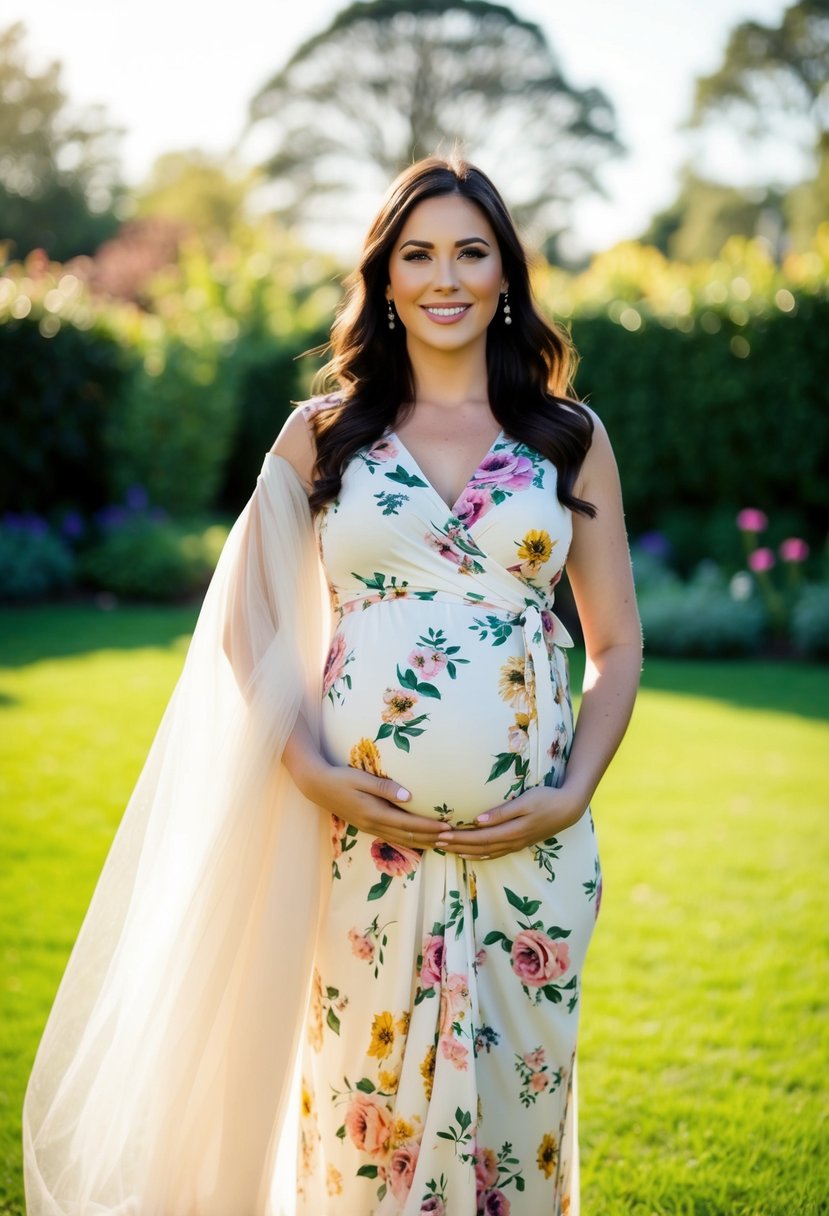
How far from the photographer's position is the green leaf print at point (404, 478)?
2227mm

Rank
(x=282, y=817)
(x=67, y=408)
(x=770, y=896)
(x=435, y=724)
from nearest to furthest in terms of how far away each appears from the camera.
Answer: (x=435, y=724)
(x=282, y=817)
(x=770, y=896)
(x=67, y=408)

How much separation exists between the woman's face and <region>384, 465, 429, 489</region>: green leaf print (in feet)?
0.96

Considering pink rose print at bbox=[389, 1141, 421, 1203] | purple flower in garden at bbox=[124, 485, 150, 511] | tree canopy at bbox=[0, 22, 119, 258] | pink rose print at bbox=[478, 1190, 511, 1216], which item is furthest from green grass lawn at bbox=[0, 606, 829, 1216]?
tree canopy at bbox=[0, 22, 119, 258]

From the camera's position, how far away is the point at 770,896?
4.93m

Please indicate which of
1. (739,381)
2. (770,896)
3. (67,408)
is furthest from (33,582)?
(770,896)

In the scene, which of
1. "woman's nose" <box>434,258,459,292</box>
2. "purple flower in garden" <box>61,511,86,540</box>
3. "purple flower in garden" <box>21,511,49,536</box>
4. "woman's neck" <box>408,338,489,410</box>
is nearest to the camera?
"woman's nose" <box>434,258,459,292</box>

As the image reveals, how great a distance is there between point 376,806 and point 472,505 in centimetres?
62

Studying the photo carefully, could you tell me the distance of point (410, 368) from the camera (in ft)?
8.20

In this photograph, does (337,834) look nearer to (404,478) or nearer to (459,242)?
(404,478)

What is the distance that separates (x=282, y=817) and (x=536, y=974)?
0.59m

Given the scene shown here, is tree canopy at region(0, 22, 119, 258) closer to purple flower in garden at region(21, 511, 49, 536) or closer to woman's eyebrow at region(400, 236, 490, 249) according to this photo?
purple flower in garden at region(21, 511, 49, 536)

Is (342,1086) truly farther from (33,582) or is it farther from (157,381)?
(157,381)

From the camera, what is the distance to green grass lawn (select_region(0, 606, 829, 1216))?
3068mm

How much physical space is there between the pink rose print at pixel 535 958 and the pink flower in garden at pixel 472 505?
806mm
